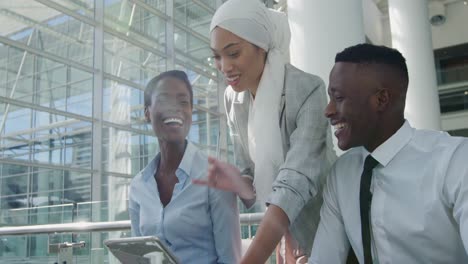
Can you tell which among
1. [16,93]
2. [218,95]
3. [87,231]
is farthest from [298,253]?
[218,95]

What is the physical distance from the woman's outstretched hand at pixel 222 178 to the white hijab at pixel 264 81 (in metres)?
0.05

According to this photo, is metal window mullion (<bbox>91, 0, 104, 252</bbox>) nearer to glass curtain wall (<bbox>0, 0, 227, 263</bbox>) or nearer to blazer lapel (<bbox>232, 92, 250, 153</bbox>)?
glass curtain wall (<bbox>0, 0, 227, 263</bbox>)

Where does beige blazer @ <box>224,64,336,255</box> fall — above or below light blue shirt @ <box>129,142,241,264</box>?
above

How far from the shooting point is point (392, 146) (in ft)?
3.89

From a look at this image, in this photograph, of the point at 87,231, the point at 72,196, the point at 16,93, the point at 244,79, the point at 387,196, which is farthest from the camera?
the point at 72,196

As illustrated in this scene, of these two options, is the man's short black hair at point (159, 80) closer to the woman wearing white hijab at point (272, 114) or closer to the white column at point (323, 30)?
the woman wearing white hijab at point (272, 114)

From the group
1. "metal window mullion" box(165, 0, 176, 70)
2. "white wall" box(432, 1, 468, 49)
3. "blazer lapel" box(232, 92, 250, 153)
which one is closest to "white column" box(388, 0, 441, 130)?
"metal window mullion" box(165, 0, 176, 70)

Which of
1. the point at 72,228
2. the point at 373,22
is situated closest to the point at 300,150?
the point at 72,228

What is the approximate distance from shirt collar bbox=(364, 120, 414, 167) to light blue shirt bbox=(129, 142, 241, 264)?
42cm

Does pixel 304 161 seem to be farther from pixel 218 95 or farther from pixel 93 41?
pixel 218 95

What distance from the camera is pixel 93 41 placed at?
9203 millimetres

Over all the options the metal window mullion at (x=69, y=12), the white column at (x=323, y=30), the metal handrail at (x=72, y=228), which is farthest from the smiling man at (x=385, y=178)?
the metal window mullion at (x=69, y=12)

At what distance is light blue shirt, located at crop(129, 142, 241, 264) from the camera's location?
1.31 metres

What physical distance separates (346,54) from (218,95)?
408 inches
